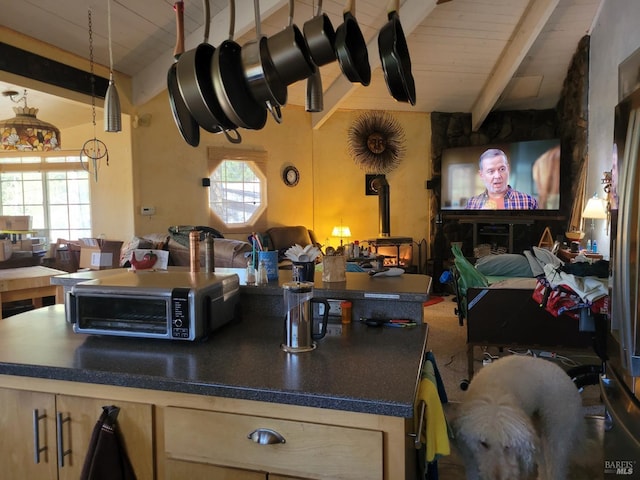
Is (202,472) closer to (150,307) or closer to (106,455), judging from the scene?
(106,455)

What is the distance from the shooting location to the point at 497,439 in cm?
139

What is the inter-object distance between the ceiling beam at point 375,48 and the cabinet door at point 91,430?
225 centimetres

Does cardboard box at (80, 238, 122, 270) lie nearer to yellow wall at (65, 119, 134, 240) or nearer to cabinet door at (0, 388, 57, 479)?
yellow wall at (65, 119, 134, 240)

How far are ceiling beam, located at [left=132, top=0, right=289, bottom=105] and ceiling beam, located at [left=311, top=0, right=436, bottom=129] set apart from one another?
3.23ft

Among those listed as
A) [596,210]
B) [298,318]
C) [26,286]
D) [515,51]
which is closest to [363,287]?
[298,318]

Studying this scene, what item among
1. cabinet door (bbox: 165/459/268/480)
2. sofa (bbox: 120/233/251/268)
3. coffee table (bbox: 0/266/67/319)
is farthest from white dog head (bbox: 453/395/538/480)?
coffee table (bbox: 0/266/67/319)

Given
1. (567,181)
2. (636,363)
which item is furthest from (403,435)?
(567,181)

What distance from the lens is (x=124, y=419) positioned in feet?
4.18

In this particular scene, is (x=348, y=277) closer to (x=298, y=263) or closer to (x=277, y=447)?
(x=298, y=263)

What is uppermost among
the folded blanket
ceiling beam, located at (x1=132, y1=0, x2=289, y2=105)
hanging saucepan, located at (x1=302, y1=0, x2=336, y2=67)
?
ceiling beam, located at (x1=132, y1=0, x2=289, y2=105)

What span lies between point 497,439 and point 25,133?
4904 millimetres

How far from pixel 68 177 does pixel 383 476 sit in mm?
6346

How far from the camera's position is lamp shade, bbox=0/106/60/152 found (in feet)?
14.9

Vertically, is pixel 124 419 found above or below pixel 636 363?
below
